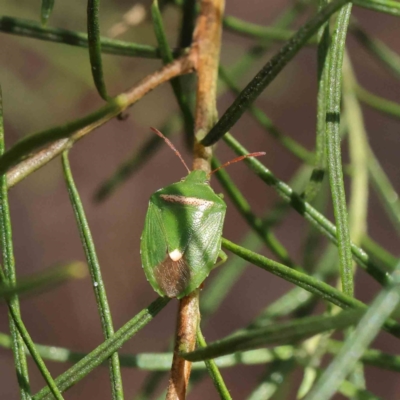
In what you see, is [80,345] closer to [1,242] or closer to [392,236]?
[392,236]

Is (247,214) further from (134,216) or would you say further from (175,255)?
(134,216)

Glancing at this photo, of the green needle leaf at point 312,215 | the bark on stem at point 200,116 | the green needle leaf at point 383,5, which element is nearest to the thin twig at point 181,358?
the bark on stem at point 200,116

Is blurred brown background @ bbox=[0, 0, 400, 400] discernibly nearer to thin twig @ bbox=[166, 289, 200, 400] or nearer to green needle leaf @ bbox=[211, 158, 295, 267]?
green needle leaf @ bbox=[211, 158, 295, 267]

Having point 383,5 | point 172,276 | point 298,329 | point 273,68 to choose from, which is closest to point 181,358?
point 172,276

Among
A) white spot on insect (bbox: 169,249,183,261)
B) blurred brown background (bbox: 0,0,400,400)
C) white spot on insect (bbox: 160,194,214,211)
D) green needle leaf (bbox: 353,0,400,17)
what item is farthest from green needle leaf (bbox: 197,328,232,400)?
blurred brown background (bbox: 0,0,400,400)

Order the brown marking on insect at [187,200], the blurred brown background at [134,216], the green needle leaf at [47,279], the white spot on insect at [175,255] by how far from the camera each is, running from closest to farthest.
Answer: the green needle leaf at [47,279], the white spot on insect at [175,255], the brown marking on insect at [187,200], the blurred brown background at [134,216]

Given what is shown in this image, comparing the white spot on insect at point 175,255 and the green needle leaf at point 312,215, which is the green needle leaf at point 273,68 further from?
the white spot on insect at point 175,255
